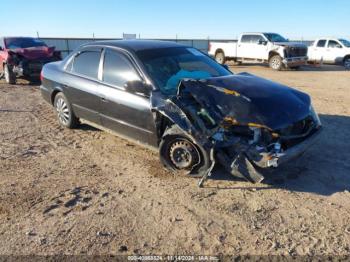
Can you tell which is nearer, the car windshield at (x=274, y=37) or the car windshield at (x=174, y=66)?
the car windshield at (x=174, y=66)

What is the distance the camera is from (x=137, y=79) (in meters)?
A: 5.29

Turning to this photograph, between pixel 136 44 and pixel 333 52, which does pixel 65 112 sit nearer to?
pixel 136 44

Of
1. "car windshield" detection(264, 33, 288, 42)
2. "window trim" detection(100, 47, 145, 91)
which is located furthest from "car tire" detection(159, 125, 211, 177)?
"car windshield" detection(264, 33, 288, 42)

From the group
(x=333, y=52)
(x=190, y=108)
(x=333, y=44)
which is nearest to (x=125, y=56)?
(x=190, y=108)

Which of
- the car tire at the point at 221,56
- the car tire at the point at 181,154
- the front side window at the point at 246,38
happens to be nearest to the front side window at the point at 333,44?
the front side window at the point at 246,38

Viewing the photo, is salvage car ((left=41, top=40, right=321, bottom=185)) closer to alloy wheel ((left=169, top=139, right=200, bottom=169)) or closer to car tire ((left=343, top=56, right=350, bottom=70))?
alloy wheel ((left=169, top=139, right=200, bottom=169))

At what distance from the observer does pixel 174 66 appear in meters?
5.59

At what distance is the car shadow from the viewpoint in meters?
4.62

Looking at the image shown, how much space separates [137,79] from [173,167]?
1364mm

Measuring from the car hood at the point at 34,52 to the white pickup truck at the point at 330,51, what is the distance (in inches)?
620

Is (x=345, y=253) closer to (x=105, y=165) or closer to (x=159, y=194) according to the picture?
(x=159, y=194)

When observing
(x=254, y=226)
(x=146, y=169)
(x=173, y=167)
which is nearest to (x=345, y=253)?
(x=254, y=226)

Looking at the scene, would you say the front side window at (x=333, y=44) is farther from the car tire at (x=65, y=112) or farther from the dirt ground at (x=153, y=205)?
the car tire at (x=65, y=112)

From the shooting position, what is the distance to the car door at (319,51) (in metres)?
22.0
